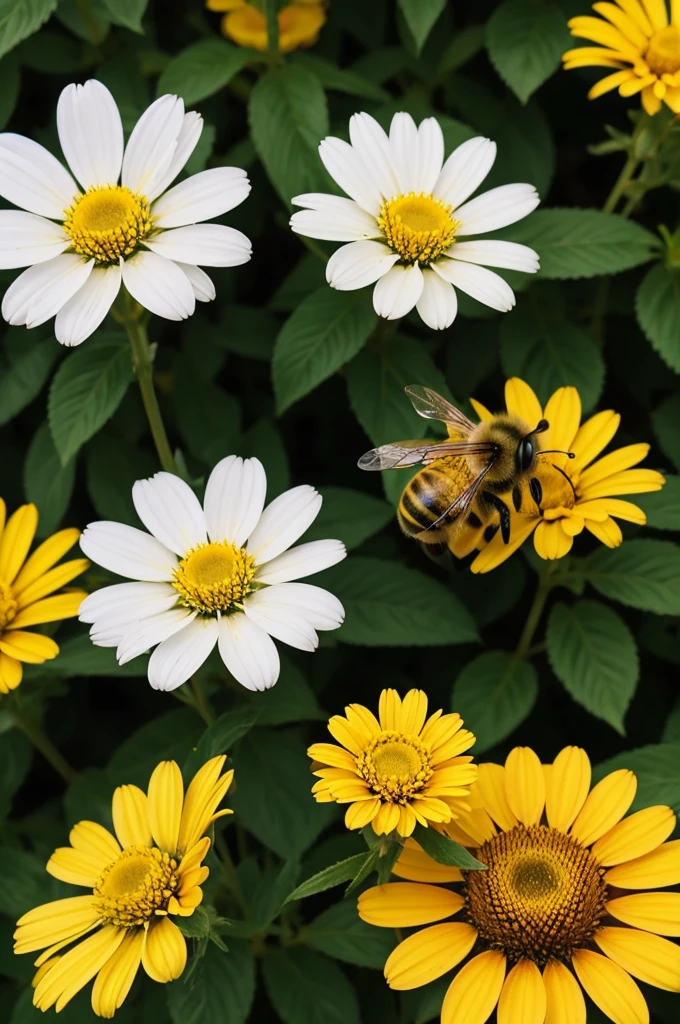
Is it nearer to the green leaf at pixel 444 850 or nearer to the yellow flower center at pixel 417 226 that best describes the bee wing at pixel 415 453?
the yellow flower center at pixel 417 226

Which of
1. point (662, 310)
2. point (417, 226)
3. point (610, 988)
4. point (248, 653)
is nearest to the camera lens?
point (610, 988)

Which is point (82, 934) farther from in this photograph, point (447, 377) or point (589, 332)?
point (589, 332)

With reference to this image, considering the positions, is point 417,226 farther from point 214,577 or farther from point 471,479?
point 214,577

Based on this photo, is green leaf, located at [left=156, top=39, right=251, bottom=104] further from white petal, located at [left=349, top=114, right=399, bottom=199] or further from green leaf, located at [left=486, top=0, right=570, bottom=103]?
green leaf, located at [left=486, top=0, right=570, bottom=103]

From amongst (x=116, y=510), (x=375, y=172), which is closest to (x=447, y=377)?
(x=375, y=172)

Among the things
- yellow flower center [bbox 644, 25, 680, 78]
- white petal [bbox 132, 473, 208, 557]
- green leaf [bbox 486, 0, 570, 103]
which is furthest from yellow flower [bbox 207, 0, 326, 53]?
white petal [bbox 132, 473, 208, 557]

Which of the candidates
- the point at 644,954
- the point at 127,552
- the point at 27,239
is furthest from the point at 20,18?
the point at 644,954
